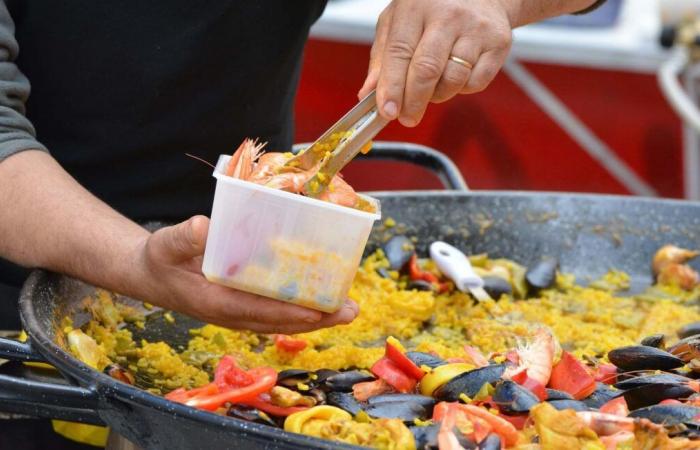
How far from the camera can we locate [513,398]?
1.37 m

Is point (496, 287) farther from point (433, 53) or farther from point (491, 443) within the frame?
point (491, 443)

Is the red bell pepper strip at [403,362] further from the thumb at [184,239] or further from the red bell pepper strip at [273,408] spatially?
the thumb at [184,239]

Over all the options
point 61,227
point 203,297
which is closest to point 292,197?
point 203,297

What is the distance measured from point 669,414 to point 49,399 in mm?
845

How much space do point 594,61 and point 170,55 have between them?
3380mm

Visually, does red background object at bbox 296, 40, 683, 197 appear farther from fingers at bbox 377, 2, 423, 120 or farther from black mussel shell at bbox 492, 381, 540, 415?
black mussel shell at bbox 492, 381, 540, 415

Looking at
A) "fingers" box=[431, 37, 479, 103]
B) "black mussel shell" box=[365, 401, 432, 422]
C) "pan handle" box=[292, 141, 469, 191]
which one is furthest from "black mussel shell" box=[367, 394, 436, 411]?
"pan handle" box=[292, 141, 469, 191]

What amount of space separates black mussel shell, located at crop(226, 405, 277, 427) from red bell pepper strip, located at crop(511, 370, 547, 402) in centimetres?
38

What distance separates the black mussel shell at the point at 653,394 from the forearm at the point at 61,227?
0.78m

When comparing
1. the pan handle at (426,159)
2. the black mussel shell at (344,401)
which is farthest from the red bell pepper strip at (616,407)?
the pan handle at (426,159)

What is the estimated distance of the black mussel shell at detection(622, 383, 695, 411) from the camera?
1439 mm

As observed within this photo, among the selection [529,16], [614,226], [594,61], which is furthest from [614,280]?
[594,61]

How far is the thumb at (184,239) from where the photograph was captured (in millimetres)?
1350

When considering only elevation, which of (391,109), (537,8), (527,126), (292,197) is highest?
(537,8)
